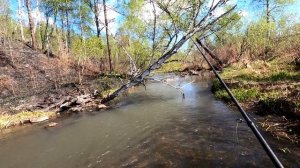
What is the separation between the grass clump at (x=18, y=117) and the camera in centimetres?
1353

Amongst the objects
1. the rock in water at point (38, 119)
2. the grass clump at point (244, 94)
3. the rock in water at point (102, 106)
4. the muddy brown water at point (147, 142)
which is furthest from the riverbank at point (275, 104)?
the rock in water at point (38, 119)

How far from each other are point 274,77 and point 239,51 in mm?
17216

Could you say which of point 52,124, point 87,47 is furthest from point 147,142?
point 87,47

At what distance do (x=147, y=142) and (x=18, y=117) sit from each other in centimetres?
816

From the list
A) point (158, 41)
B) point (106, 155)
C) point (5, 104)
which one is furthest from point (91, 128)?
point (158, 41)

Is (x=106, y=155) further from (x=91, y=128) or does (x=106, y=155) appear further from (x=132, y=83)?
(x=132, y=83)

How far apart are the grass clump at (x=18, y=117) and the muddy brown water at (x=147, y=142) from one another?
1385 millimetres

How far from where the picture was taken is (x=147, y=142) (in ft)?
30.4

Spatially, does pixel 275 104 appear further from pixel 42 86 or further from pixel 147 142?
pixel 42 86

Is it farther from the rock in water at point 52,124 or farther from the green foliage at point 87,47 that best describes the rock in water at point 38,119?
the green foliage at point 87,47

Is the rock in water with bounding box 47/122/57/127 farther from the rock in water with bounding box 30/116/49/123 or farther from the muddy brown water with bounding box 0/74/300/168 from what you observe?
the rock in water with bounding box 30/116/49/123

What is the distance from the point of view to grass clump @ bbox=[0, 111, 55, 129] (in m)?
13.5

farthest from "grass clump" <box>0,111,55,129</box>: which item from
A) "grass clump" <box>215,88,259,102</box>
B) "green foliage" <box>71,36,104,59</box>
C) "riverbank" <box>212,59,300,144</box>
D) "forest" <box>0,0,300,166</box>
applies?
"green foliage" <box>71,36,104,59</box>

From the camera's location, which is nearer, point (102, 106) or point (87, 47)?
point (102, 106)
